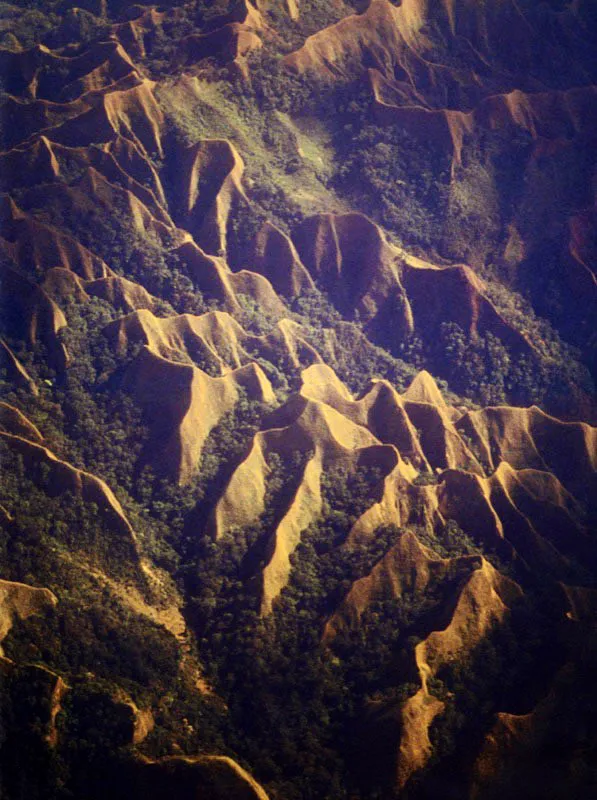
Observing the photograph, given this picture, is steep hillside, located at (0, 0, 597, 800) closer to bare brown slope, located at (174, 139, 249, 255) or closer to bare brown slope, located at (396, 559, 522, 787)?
bare brown slope, located at (396, 559, 522, 787)

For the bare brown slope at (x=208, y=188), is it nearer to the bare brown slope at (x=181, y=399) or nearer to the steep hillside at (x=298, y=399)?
the steep hillside at (x=298, y=399)

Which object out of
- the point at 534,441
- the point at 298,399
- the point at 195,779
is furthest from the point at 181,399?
the point at 195,779

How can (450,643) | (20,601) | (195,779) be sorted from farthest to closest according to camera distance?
1. (450,643)
2. (20,601)
3. (195,779)

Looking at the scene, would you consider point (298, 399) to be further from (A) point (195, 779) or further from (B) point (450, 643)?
(A) point (195, 779)

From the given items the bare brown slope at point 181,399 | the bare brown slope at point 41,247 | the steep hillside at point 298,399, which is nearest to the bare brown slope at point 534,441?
the steep hillside at point 298,399

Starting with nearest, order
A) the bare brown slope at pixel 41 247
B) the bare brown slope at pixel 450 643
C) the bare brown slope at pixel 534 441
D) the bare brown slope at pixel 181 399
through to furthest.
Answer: the bare brown slope at pixel 450 643
the bare brown slope at pixel 181 399
the bare brown slope at pixel 534 441
the bare brown slope at pixel 41 247

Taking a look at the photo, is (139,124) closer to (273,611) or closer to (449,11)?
(449,11)

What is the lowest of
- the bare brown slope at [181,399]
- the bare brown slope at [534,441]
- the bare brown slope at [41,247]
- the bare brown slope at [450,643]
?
the bare brown slope at [450,643]

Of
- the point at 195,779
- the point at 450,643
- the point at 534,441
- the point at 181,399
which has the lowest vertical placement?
the point at 450,643
